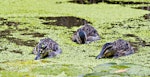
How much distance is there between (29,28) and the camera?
37.9ft

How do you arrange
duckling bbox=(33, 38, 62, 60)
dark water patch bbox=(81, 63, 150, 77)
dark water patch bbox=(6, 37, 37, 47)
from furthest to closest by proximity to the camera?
dark water patch bbox=(6, 37, 37, 47) → duckling bbox=(33, 38, 62, 60) → dark water patch bbox=(81, 63, 150, 77)

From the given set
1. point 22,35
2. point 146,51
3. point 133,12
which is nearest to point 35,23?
point 22,35

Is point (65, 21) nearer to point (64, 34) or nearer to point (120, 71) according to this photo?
point (64, 34)

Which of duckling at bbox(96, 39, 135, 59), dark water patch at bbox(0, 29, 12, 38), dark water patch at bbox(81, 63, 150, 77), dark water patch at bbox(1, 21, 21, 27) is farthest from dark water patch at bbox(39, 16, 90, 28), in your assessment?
dark water patch at bbox(81, 63, 150, 77)

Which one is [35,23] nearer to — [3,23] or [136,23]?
[3,23]

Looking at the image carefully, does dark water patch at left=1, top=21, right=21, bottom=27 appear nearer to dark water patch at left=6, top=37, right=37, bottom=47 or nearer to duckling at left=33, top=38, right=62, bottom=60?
dark water patch at left=6, top=37, right=37, bottom=47

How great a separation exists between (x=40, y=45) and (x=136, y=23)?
14.2 ft

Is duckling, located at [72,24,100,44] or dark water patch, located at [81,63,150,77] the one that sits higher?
dark water patch, located at [81,63,150,77]

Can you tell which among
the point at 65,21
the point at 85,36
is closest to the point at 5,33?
the point at 85,36

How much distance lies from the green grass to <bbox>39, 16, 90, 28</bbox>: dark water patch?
266 millimetres

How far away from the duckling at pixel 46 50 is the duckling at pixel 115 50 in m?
0.92

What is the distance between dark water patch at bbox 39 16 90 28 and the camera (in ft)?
40.2

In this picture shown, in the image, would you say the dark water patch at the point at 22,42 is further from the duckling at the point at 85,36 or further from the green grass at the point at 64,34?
the duckling at the point at 85,36

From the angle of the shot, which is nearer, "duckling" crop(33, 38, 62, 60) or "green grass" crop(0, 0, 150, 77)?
"green grass" crop(0, 0, 150, 77)
